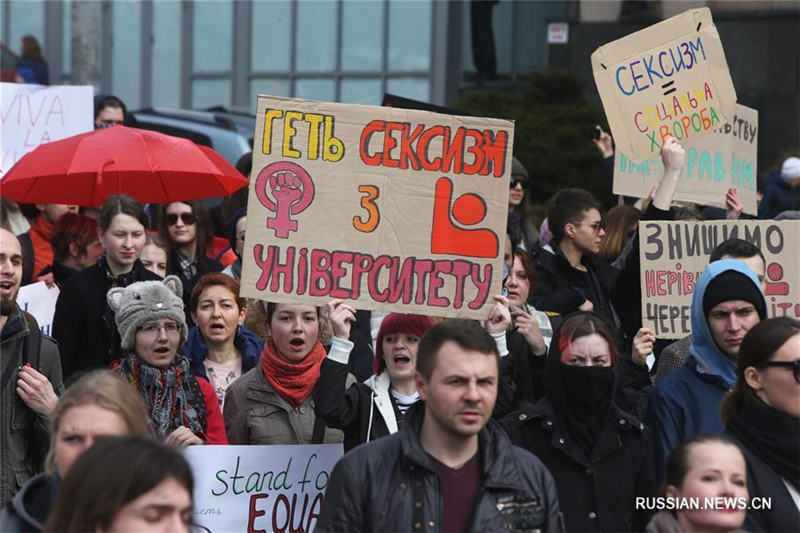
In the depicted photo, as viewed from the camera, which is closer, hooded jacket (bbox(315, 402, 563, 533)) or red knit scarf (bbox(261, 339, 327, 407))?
hooded jacket (bbox(315, 402, 563, 533))

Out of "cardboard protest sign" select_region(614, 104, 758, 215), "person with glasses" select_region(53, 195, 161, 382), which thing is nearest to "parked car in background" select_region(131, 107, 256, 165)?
"cardboard protest sign" select_region(614, 104, 758, 215)

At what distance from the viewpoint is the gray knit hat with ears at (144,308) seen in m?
6.07

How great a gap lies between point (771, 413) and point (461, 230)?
162cm

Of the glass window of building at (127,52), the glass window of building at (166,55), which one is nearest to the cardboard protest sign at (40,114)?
the glass window of building at (166,55)

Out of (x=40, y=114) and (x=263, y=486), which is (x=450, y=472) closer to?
(x=263, y=486)

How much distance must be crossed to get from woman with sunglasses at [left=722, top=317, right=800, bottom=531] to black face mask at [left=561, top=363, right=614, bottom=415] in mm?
447

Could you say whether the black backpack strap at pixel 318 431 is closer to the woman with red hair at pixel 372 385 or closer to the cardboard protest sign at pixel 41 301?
the woman with red hair at pixel 372 385

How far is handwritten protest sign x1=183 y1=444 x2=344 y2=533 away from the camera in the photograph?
5801mm

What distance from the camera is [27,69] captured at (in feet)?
57.2

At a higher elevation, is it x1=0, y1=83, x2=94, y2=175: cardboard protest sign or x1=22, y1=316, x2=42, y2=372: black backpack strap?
x1=0, y1=83, x2=94, y2=175: cardboard protest sign

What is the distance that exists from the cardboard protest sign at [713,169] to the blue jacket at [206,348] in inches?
112

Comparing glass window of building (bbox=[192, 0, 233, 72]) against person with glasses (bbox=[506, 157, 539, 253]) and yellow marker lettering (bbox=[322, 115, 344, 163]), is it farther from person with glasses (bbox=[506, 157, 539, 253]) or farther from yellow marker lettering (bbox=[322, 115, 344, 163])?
yellow marker lettering (bbox=[322, 115, 344, 163])

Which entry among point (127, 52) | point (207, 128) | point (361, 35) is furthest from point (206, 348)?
point (127, 52)

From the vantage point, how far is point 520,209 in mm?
9336
